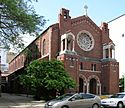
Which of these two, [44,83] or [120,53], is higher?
[120,53]

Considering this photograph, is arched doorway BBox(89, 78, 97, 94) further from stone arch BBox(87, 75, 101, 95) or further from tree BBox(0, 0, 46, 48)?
tree BBox(0, 0, 46, 48)

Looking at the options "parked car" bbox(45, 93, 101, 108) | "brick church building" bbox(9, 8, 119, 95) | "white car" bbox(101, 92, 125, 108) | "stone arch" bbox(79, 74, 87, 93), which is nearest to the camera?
"parked car" bbox(45, 93, 101, 108)

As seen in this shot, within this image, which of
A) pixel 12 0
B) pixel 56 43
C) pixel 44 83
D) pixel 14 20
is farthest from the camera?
pixel 56 43

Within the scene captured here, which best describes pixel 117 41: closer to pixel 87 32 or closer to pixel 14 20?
Result: pixel 87 32

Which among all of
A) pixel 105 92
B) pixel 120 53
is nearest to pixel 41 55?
pixel 105 92

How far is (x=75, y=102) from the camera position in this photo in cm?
2702

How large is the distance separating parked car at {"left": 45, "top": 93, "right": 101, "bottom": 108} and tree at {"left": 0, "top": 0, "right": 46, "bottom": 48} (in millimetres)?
11469

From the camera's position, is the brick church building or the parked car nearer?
the parked car

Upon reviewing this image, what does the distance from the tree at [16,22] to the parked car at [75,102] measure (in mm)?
11469

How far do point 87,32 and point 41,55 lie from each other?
9347 mm

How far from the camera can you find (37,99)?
1821 inches

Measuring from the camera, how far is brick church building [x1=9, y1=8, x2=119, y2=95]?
54.1 meters

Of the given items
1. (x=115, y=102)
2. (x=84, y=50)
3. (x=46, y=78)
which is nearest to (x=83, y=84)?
(x=84, y=50)

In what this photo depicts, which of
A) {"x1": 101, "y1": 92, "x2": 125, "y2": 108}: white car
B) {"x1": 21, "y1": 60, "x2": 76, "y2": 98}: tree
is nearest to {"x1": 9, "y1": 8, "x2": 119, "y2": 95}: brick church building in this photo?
{"x1": 21, "y1": 60, "x2": 76, "y2": 98}: tree
